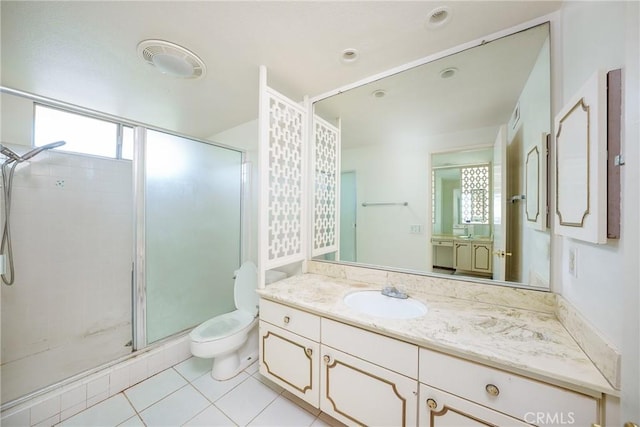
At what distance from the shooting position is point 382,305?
4.55 feet

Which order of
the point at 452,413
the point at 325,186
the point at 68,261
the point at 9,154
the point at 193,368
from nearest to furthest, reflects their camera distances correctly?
the point at 452,413 → the point at 9,154 → the point at 68,261 → the point at 193,368 → the point at 325,186

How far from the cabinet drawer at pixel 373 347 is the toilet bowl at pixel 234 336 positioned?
88 cm

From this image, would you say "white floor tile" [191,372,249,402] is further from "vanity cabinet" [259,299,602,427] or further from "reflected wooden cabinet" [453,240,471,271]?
"reflected wooden cabinet" [453,240,471,271]

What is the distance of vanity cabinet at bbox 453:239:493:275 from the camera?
1322 mm

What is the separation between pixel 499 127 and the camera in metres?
1.31

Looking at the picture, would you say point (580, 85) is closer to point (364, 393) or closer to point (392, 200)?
point (392, 200)

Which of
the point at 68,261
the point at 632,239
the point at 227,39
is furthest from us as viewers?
the point at 68,261

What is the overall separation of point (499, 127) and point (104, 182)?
2.85 metres

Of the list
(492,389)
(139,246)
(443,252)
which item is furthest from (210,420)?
(443,252)

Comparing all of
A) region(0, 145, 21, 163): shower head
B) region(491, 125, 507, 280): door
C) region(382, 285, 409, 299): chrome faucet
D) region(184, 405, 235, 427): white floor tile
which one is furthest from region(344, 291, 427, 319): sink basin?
region(0, 145, 21, 163): shower head

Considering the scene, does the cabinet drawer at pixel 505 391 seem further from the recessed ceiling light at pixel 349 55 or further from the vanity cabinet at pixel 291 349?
the recessed ceiling light at pixel 349 55

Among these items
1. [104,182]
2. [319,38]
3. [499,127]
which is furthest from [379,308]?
[104,182]

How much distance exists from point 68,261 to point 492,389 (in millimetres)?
2587

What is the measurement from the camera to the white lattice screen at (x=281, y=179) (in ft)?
4.86
